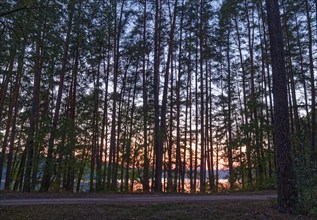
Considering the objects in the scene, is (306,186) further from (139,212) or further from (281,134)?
(139,212)

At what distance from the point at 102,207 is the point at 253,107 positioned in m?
12.6

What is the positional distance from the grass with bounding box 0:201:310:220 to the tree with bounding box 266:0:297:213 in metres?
0.51

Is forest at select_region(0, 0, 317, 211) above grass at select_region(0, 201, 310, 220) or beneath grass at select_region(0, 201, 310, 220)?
above

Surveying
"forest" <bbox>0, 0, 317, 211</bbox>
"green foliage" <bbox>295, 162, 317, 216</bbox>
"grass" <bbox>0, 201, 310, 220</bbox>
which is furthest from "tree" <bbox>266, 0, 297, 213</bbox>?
"forest" <bbox>0, 0, 317, 211</bbox>

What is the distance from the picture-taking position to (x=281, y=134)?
298 inches

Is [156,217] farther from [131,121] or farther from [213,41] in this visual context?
[213,41]

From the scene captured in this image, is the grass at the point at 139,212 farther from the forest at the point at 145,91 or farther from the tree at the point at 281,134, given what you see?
the forest at the point at 145,91

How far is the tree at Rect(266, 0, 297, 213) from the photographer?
7.34 m

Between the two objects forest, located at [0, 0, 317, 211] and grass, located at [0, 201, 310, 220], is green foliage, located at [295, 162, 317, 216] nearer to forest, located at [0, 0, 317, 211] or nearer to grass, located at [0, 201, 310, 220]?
grass, located at [0, 201, 310, 220]

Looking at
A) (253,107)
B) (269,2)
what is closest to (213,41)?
(253,107)

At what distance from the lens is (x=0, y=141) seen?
20.7 meters

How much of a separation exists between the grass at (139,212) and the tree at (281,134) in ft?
1.68

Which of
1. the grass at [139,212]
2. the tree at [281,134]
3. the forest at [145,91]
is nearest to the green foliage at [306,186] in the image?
the tree at [281,134]

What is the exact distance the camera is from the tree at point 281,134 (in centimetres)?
734
